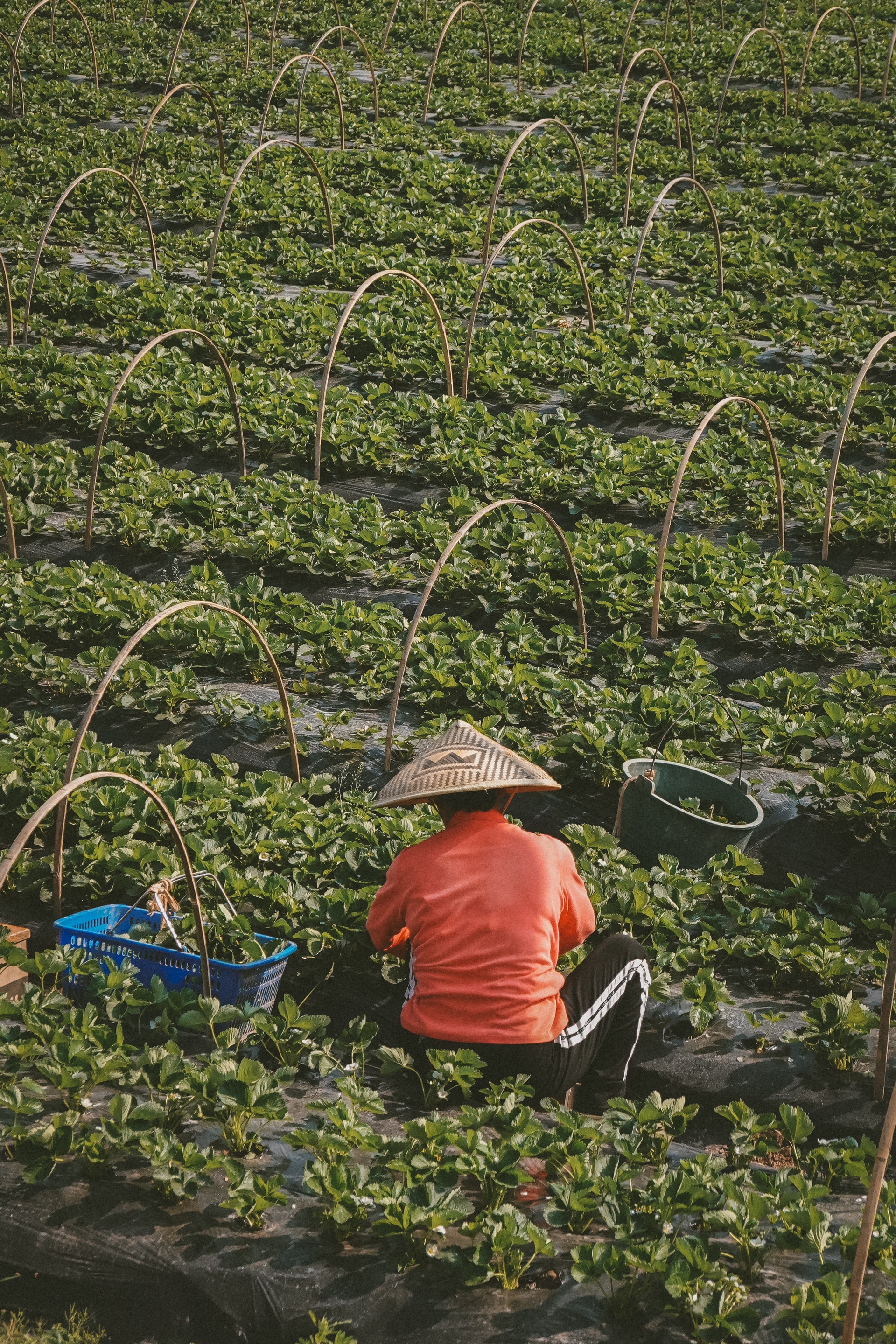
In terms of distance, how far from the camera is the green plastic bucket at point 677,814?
388 cm

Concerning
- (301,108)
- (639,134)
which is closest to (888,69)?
(639,134)

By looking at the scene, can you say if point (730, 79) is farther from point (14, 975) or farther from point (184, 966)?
point (14, 975)

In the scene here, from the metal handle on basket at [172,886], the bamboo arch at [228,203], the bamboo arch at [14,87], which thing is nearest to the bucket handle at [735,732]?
the metal handle on basket at [172,886]

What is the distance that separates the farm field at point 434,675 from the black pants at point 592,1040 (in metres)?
0.09

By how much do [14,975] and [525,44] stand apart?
1382 cm

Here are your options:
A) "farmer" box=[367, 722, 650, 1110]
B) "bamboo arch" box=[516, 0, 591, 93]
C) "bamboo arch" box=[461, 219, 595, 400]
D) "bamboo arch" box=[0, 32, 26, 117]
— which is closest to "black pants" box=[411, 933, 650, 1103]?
"farmer" box=[367, 722, 650, 1110]

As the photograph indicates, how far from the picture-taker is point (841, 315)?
8.70 m

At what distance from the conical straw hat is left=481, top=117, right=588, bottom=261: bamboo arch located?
5418mm

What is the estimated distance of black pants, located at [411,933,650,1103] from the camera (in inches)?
115

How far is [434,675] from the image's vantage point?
493cm

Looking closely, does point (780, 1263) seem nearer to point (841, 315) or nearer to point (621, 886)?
point (621, 886)

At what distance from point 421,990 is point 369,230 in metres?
8.54

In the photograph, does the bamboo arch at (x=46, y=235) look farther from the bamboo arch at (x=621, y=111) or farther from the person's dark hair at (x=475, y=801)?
the person's dark hair at (x=475, y=801)

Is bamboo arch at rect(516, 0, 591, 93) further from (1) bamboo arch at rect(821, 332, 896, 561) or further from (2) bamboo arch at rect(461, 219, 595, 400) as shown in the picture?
(1) bamboo arch at rect(821, 332, 896, 561)
